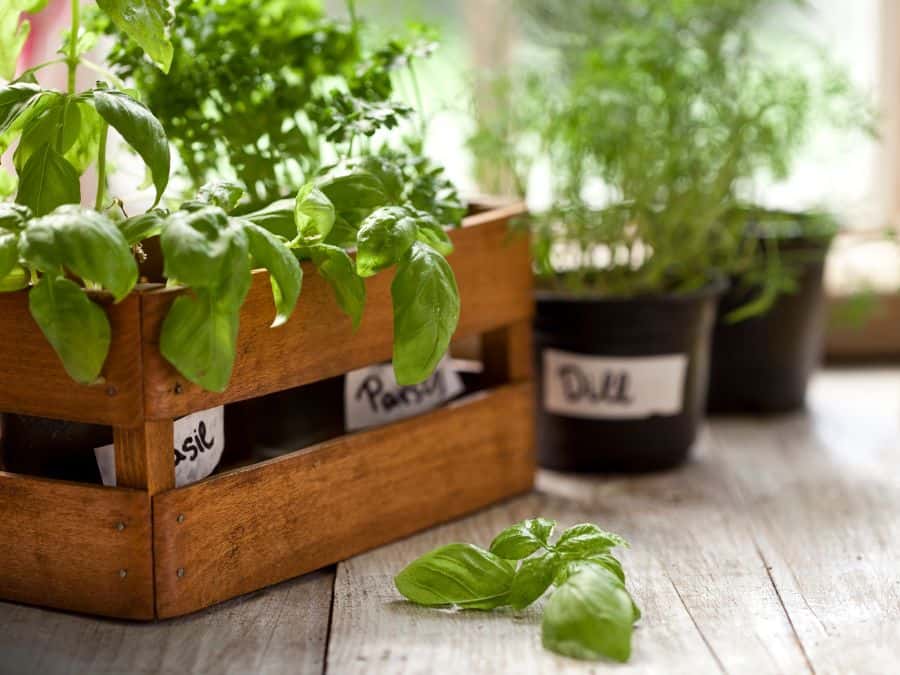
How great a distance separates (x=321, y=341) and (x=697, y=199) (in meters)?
0.49

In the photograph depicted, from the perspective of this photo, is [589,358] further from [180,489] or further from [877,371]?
[877,371]

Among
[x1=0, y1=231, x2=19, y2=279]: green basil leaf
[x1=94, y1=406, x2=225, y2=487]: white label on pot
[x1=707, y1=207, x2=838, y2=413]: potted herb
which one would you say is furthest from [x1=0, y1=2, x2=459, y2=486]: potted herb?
[x1=707, y1=207, x2=838, y2=413]: potted herb

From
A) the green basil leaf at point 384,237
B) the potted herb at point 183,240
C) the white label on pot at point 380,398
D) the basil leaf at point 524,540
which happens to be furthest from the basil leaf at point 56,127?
the basil leaf at point 524,540

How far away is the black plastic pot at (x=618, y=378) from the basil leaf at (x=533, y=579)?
15.4 inches

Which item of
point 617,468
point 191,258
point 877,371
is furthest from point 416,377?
point 877,371

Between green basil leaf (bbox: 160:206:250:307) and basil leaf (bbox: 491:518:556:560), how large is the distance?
287mm

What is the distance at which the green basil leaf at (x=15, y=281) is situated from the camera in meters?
0.90

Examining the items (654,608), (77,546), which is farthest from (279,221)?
(654,608)

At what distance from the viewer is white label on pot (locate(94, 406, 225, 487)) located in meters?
0.98

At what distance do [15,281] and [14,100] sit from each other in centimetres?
13

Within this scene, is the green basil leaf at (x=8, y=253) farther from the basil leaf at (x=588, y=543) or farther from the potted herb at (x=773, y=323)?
the potted herb at (x=773, y=323)

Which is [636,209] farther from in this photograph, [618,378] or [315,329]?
[315,329]

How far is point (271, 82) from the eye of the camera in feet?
3.96

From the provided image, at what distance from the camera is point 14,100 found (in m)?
0.92
